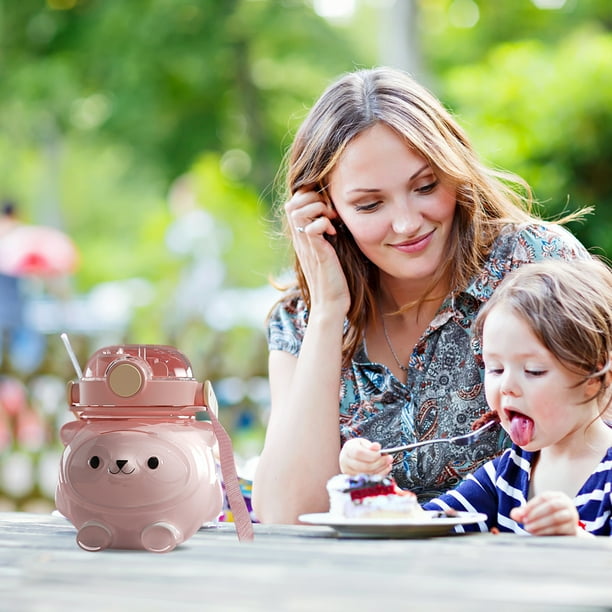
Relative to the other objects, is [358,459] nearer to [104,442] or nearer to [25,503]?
[104,442]

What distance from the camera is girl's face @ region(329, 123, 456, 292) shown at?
2.38 m

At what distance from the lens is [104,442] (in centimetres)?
162

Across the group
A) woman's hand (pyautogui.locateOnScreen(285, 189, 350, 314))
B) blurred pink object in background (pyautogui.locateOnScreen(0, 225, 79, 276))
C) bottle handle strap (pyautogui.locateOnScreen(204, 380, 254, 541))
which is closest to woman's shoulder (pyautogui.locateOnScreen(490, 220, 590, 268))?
woman's hand (pyautogui.locateOnScreen(285, 189, 350, 314))

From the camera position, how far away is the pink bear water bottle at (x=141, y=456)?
1.61 m

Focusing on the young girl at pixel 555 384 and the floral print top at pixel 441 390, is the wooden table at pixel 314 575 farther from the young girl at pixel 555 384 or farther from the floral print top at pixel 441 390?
the floral print top at pixel 441 390

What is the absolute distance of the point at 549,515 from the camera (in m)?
1.67

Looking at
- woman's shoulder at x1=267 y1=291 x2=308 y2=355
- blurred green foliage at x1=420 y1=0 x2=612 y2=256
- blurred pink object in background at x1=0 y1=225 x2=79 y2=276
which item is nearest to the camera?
woman's shoulder at x1=267 y1=291 x2=308 y2=355

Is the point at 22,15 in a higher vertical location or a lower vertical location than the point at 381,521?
higher

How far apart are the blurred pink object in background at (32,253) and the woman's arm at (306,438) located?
667 centimetres

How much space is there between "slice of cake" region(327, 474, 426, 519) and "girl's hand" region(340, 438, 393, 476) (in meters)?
0.03

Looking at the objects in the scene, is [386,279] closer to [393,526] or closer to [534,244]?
[534,244]

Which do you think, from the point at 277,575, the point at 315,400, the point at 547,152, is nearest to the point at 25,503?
the point at 547,152

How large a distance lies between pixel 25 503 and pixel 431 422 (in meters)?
4.55

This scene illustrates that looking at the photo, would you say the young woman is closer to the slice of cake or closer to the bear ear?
the slice of cake
